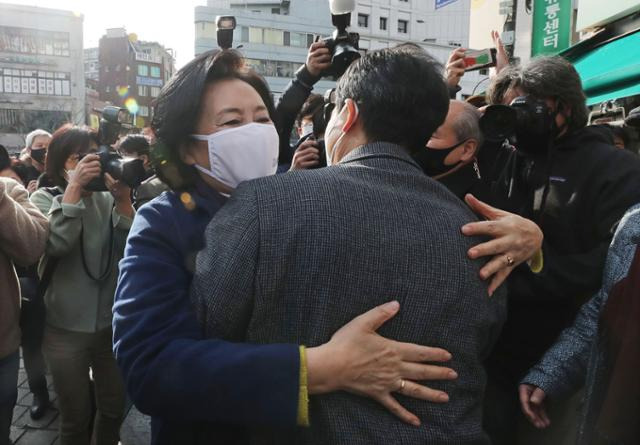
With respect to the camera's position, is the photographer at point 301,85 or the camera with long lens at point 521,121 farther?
the photographer at point 301,85

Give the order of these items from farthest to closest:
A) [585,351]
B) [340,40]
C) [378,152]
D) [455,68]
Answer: [455,68], [340,40], [585,351], [378,152]

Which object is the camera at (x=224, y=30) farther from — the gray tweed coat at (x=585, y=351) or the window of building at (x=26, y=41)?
the window of building at (x=26, y=41)

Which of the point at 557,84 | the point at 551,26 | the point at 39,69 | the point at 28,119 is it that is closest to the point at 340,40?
the point at 557,84

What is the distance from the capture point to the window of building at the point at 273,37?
4384 cm

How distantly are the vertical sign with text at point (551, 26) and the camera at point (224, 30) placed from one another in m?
Answer: 6.63

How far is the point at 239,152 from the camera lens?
4.97 feet

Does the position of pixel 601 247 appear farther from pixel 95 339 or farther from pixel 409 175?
pixel 95 339

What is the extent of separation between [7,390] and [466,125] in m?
2.54

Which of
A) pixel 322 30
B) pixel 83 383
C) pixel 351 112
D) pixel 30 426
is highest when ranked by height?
pixel 322 30

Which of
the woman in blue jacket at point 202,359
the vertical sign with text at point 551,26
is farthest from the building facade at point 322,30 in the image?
the woman in blue jacket at point 202,359

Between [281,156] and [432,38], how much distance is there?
45.0 m

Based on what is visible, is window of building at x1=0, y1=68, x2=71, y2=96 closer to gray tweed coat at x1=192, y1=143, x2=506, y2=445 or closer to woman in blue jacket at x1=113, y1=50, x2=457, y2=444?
woman in blue jacket at x1=113, y1=50, x2=457, y2=444

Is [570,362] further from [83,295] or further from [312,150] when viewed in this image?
[83,295]

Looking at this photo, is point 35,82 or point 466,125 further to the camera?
point 35,82
